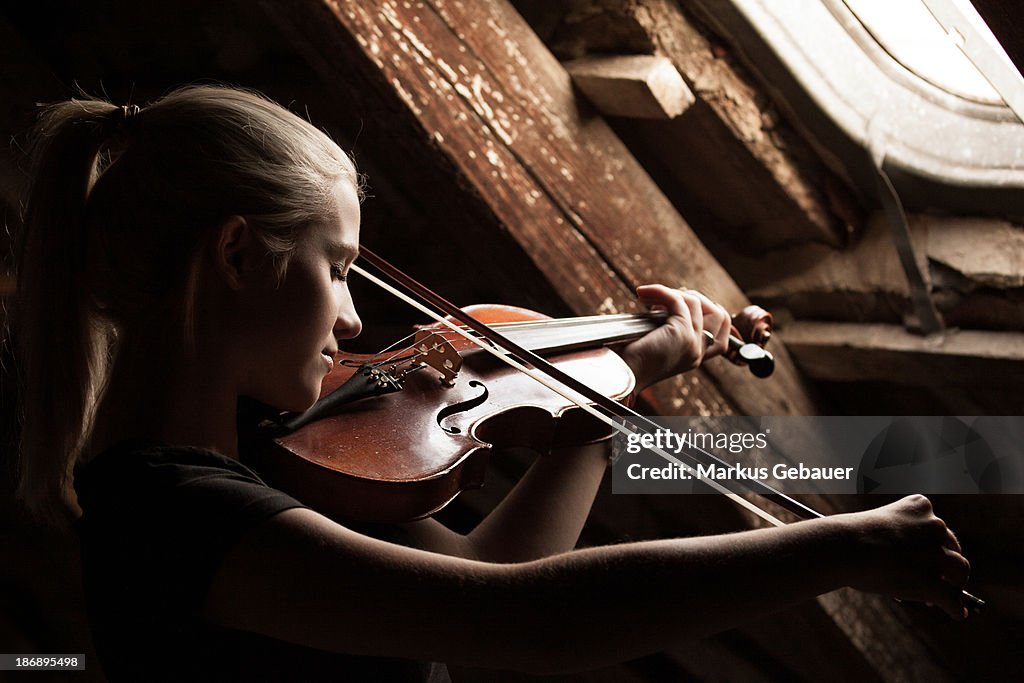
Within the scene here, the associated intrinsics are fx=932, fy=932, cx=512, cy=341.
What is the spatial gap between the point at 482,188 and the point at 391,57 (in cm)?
19

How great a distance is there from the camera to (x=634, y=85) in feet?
3.96

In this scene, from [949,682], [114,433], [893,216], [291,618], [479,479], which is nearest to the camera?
[291,618]

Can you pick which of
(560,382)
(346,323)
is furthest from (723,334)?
(346,323)

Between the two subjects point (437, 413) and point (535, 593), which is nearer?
point (535, 593)

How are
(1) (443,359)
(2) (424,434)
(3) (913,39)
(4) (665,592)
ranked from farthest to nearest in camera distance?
(3) (913,39) → (1) (443,359) → (2) (424,434) → (4) (665,592)

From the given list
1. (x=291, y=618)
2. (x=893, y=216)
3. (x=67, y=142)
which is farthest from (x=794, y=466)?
(x=67, y=142)

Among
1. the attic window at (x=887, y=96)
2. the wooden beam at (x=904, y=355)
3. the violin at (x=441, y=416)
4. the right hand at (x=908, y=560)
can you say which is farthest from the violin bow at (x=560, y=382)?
the attic window at (x=887, y=96)

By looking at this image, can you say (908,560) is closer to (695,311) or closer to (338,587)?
(338,587)

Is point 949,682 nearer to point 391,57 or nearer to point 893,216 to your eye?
point 893,216

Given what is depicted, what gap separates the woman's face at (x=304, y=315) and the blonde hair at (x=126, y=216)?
0.6 inches

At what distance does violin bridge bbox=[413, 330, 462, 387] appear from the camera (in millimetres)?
967

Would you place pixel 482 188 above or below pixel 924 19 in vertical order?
above

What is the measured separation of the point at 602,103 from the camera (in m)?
1.30

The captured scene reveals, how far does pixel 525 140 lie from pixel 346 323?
51cm
